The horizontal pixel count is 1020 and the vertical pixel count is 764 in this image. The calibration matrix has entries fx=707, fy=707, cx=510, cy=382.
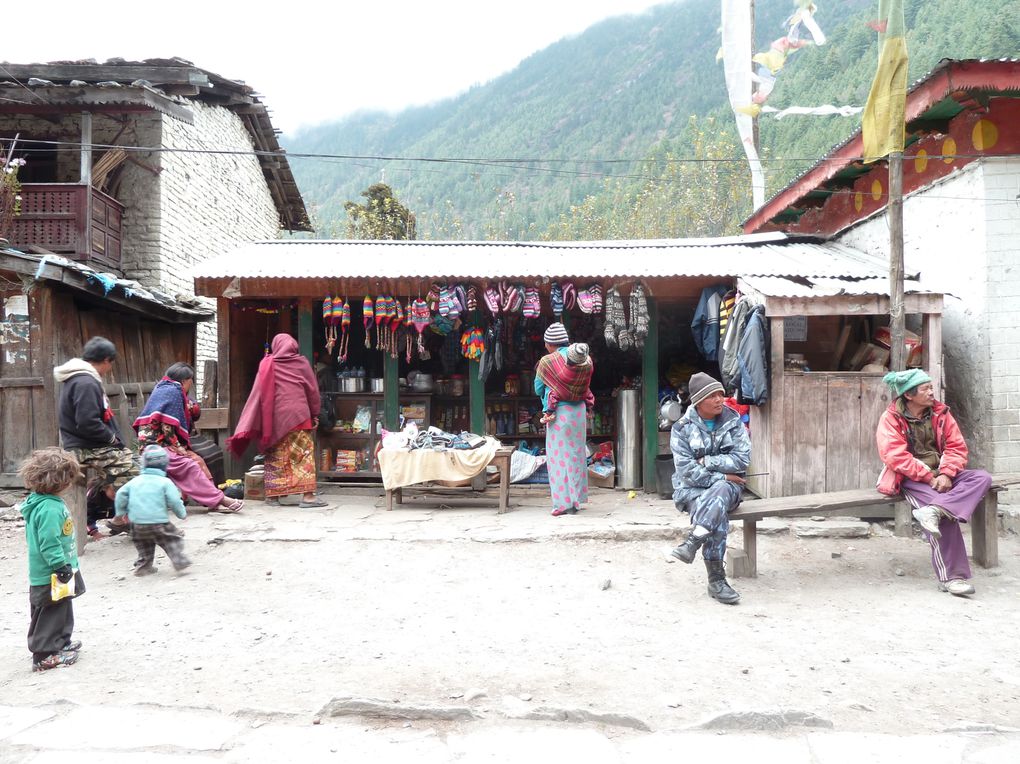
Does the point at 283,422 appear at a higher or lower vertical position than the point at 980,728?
higher

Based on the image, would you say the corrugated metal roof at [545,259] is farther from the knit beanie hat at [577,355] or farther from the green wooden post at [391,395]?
the knit beanie hat at [577,355]

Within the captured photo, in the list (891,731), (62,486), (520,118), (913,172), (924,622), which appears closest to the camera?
(891,731)

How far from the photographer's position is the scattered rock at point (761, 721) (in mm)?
3031

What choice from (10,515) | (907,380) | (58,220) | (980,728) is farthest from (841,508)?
(58,220)

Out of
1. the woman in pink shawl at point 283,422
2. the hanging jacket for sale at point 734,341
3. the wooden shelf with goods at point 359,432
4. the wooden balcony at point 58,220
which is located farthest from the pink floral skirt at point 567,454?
the wooden balcony at point 58,220

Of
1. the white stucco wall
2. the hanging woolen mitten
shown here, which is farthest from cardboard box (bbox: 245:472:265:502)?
the white stucco wall

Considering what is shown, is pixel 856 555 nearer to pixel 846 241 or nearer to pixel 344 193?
pixel 846 241

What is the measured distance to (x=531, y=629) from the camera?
4262 millimetres

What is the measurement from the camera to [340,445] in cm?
880

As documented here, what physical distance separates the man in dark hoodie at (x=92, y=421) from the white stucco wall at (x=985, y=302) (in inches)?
304

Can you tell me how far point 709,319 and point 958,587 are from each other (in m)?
3.72

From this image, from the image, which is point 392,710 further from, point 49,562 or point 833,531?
point 833,531

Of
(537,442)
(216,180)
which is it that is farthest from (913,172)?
(216,180)

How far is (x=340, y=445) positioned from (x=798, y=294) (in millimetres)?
5525
